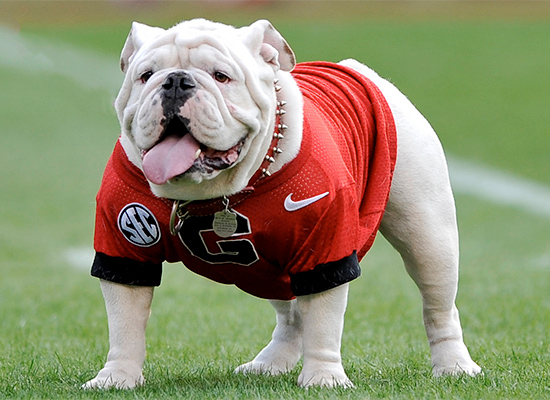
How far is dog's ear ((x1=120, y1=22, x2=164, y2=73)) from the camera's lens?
3822mm

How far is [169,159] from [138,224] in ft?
1.54

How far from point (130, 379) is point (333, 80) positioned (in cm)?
155

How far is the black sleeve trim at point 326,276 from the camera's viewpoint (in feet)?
12.9

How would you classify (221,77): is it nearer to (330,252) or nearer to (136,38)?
(136,38)

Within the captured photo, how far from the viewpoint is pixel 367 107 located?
4.53 m

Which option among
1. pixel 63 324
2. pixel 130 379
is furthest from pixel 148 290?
pixel 63 324

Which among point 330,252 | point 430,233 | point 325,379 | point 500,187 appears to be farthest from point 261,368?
point 500,187

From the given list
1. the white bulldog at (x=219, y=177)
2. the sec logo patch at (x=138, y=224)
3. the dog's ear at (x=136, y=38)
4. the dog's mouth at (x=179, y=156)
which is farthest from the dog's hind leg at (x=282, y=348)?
the dog's ear at (x=136, y=38)

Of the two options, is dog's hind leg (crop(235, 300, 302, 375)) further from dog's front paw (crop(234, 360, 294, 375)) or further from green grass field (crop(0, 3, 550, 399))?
green grass field (crop(0, 3, 550, 399))

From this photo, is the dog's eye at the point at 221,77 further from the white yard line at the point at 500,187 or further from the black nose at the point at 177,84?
the white yard line at the point at 500,187

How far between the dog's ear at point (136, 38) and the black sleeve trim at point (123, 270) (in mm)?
742

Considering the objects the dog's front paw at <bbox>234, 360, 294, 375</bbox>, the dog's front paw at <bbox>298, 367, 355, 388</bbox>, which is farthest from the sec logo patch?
the dog's front paw at <bbox>234, 360, 294, 375</bbox>

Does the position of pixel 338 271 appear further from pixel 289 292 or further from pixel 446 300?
pixel 446 300

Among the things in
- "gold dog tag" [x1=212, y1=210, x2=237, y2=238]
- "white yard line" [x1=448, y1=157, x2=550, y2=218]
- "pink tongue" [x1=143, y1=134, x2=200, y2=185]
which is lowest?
"white yard line" [x1=448, y1=157, x2=550, y2=218]
